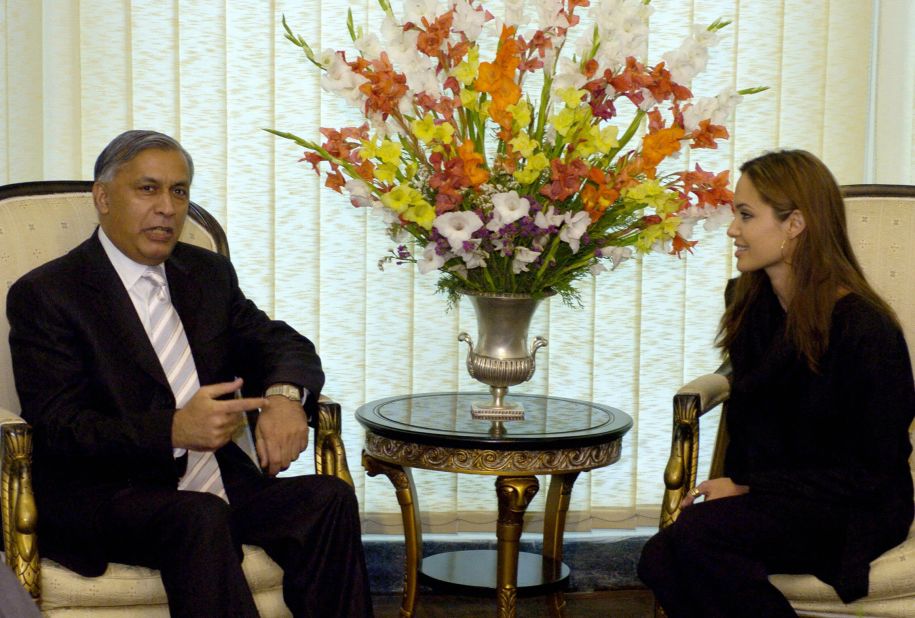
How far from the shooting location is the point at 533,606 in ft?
11.3

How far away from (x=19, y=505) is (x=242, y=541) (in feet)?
1.42

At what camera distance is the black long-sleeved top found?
229 centimetres

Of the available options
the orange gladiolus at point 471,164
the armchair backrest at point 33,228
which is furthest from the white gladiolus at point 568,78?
the armchair backrest at point 33,228

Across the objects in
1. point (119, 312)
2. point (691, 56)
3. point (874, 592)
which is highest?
point (691, 56)

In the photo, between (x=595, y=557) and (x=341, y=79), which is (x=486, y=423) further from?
(x=595, y=557)

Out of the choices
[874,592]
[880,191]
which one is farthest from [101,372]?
[880,191]

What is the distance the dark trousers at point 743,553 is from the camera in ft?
7.32

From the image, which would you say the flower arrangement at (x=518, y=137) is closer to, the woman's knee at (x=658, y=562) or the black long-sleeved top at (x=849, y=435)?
the black long-sleeved top at (x=849, y=435)

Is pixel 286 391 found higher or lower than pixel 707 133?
lower

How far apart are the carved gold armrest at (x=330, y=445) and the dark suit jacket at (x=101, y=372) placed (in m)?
0.06

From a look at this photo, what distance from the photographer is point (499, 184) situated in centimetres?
243

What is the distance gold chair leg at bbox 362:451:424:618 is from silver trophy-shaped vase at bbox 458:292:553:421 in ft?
0.96

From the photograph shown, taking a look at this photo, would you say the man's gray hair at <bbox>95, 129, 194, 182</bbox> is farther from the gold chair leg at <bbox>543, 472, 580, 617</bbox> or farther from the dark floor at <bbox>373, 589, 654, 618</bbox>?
the dark floor at <bbox>373, 589, 654, 618</bbox>

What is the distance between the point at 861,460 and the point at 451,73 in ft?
3.92
